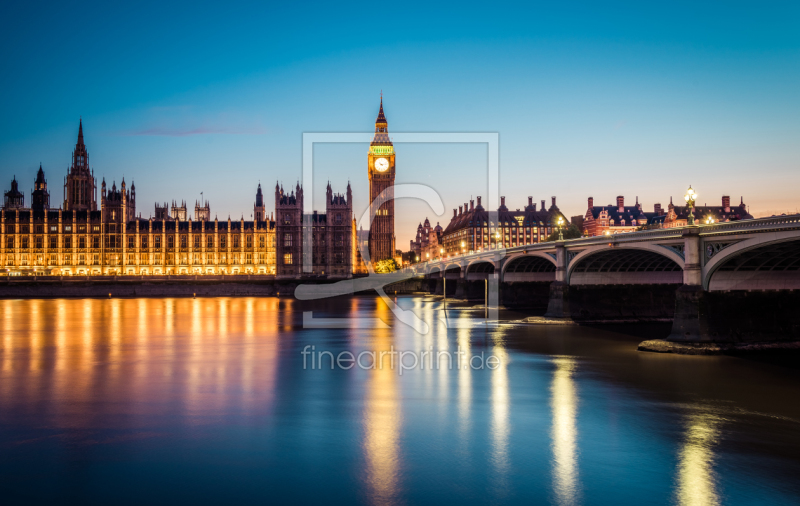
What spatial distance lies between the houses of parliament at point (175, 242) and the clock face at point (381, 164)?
142 ft

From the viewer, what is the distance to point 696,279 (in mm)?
24438

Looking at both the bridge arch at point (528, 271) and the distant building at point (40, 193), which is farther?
the distant building at point (40, 193)

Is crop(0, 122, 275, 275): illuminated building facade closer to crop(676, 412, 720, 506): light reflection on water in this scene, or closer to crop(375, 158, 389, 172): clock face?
crop(375, 158, 389, 172): clock face

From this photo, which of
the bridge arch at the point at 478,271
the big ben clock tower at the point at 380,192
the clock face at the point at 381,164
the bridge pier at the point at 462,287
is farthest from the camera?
the clock face at the point at 381,164

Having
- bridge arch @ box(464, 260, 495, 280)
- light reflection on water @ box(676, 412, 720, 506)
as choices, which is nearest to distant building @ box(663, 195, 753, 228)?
bridge arch @ box(464, 260, 495, 280)

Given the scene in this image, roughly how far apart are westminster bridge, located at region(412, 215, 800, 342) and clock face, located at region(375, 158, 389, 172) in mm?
117710

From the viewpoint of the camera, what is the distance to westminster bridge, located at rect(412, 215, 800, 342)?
2283 centimetres

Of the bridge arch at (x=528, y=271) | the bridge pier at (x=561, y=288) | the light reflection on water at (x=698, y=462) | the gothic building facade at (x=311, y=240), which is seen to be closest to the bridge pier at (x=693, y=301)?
the light reflection on water at (x=698, y=462)

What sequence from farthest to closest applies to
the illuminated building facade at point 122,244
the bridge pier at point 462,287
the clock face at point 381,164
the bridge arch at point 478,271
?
the clock face at point 381,164, the illuminated building facade at point 122,244, the bridge pier at point 462,287, the bridge arch at point 478,271

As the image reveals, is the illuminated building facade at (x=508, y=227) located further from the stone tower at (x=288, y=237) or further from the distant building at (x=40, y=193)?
the distant building at (x=40, y=193)

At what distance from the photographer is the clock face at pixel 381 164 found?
158 meters

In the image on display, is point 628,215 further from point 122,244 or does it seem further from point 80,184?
point 80,184

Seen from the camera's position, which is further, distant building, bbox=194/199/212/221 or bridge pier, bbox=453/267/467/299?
distant building, bbox=194/199/212/221

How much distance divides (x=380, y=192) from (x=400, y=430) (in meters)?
137
